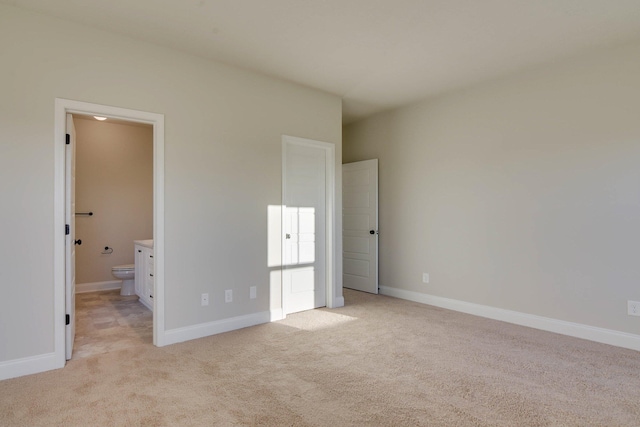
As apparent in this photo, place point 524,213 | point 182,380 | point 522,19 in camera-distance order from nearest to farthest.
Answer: point 182,380 → point 522,19 → point 524,213

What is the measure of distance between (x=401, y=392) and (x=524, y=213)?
2.50 meters

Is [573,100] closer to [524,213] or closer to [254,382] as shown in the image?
[524,213]

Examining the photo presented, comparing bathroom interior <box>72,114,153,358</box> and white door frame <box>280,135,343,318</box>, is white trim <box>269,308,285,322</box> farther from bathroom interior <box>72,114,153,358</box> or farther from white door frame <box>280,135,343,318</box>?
bathroom interior <box>72,114,153,358</box>

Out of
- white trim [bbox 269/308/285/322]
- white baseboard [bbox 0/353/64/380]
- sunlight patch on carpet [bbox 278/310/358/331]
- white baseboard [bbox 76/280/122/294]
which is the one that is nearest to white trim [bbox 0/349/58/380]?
white baseboard [bbox 0/353/64/380]

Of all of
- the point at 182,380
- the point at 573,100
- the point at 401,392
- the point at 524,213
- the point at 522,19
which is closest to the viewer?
the point at 401,392

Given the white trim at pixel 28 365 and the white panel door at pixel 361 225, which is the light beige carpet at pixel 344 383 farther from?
the white panel door at pixel 361 225

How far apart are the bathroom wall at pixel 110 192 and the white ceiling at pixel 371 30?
3.30 metres

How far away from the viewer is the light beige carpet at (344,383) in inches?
82.5

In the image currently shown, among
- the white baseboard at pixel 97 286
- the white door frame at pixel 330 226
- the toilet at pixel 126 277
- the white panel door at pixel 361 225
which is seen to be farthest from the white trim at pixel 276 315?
the white baseboard at pixel 97 286

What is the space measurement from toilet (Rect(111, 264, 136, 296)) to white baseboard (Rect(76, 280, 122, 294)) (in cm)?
55

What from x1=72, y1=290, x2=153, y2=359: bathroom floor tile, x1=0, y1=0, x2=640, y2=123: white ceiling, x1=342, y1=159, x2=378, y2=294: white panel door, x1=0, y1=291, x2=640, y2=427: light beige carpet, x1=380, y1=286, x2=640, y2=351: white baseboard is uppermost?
x1=0, y1=0, x2=640, y2=123: white ceiling

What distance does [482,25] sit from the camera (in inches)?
115

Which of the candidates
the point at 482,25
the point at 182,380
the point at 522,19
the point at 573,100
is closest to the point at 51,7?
the point at 182,380

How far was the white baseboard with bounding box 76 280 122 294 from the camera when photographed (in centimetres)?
553
